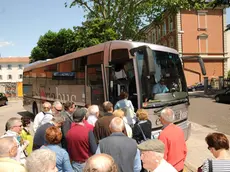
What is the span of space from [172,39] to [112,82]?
4033cm

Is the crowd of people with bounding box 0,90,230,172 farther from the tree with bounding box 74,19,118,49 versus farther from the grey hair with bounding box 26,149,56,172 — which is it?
the tree with bounding box 74,19,118,49

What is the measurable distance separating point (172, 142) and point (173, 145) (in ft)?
0.19

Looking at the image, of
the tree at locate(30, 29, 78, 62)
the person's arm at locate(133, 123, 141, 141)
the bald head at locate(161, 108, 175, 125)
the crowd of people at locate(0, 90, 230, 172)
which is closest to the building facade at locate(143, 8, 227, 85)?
the tree at locate(30, 29, 78, 62)

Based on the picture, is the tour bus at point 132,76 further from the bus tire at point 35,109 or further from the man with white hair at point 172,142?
the bus tire at point 35,109

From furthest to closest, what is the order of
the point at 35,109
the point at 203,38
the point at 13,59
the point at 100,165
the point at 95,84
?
the point at 13,59, the point at 203,38, the point at 35,109, the point at 95,84, the point at 100,165

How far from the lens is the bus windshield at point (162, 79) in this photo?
7186 millimetres

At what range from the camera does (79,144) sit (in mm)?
4227

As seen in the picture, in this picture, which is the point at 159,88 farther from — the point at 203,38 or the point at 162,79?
the point at 203,38

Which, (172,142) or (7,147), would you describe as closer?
(7,147)

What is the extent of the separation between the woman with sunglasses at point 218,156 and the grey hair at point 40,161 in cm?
177

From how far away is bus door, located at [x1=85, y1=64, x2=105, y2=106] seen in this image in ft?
26.9

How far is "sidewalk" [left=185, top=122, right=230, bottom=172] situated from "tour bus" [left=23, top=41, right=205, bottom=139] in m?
0.64

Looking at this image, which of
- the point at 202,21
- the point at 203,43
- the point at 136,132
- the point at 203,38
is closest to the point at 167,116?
the point at 136,132

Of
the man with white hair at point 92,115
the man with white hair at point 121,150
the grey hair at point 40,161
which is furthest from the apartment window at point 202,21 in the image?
the grey hair at point 40,161
